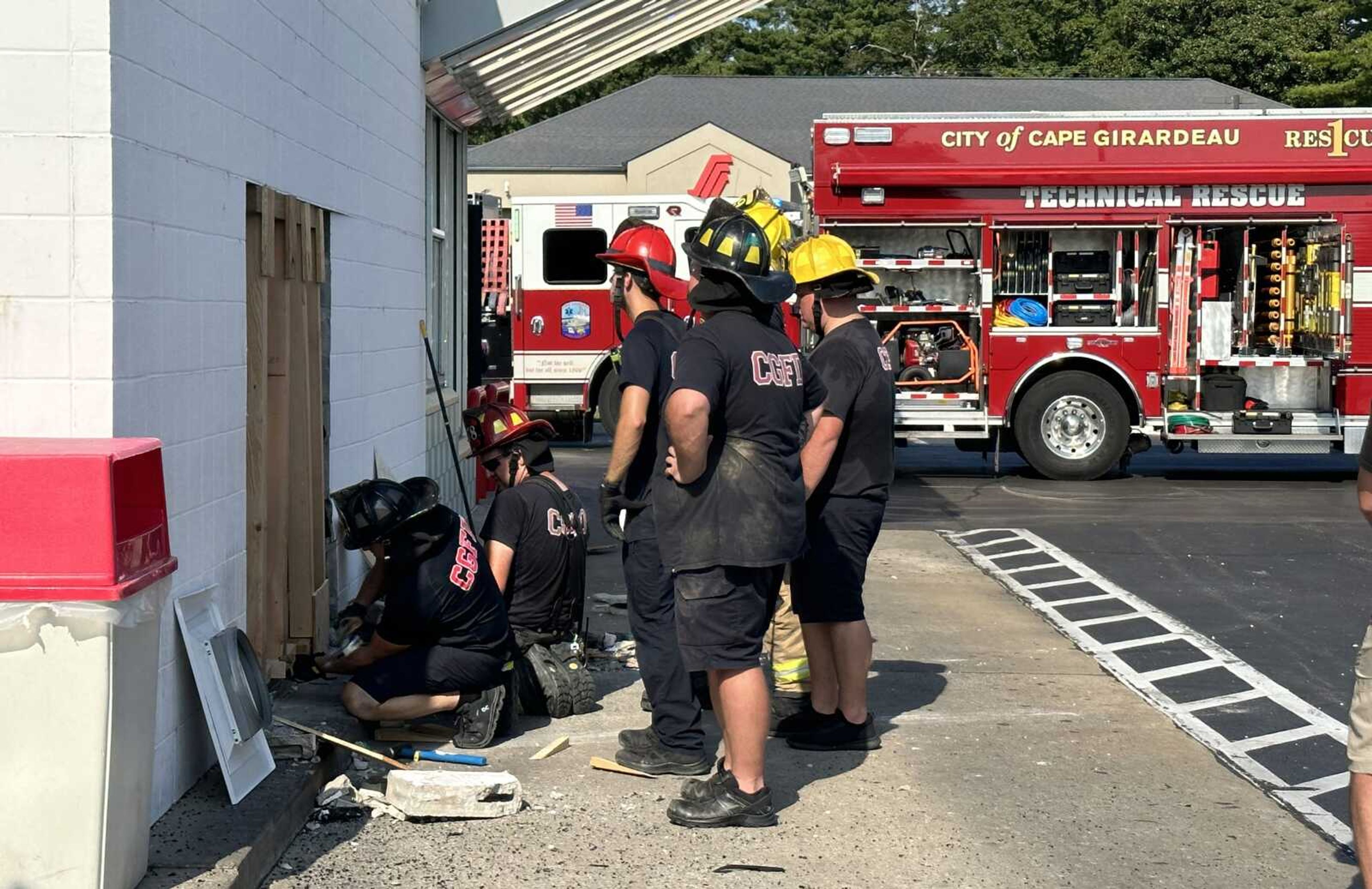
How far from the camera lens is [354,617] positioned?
6922 millimetres

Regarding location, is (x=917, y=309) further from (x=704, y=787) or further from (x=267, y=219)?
(x=704, y=787)

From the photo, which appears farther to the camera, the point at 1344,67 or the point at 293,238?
the point at 1344,67

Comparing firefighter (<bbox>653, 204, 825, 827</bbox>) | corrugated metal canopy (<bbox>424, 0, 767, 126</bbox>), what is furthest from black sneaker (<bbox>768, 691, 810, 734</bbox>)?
corrugated metal canopy (<bbox>424, 0, 767, 126</bbox>)

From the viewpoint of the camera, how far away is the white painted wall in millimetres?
4656

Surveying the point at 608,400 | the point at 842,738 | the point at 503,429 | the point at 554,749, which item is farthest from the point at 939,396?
the point at 554,749

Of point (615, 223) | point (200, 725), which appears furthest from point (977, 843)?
point (615, 223)

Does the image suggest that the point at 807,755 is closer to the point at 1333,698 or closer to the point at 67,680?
the point at 1333,698

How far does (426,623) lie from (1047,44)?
51420 mm

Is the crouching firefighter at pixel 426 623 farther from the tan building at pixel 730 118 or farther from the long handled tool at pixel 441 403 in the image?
the tan building at pixel 730 118

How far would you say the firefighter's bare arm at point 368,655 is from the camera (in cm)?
646

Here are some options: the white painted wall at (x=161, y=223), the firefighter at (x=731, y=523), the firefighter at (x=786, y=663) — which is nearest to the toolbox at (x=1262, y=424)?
the firefighter at (x=786, y=663)

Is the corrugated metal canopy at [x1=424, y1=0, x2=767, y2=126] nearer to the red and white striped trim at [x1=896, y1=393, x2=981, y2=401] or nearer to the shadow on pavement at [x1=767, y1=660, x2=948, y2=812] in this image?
the shadow on pavement at [x1=767, y1=660, x2=948, y2=812]

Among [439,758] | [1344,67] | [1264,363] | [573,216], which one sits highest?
[1344,67]

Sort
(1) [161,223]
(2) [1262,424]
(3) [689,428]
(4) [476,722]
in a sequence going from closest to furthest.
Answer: (1) [161,223]
(3) [689,428]
(4) [476,722]
(2) [1262,424]
